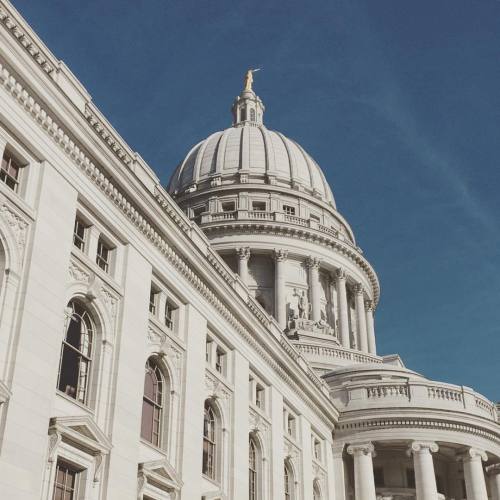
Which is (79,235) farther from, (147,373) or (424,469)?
(424,469)

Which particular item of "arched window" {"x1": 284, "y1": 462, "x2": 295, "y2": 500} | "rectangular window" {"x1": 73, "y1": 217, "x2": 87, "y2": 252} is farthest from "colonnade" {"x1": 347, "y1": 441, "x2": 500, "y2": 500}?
"rectangular window" {"x1": 73, "y1": 217, "x2": 87, "y2": 252}

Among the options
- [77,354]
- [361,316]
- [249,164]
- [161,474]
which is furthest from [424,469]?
[249,164]

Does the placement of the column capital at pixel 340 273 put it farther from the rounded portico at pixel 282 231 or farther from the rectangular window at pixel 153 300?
the rectangular window at pixel 153 300

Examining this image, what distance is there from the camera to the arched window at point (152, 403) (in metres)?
30.0

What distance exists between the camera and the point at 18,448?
70.5ft

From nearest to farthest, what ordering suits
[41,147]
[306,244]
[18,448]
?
[18,448] → [41,147] → [306,244]

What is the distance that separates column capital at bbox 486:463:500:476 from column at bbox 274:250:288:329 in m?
25.3

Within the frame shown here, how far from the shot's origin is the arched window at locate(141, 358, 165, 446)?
98.5 ft

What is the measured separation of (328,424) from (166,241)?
2239 centimetres

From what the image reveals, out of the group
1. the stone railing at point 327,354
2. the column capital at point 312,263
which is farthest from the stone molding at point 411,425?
the column capital at point 312,263

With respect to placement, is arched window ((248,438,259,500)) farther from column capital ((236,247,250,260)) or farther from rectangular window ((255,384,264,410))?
column capital ((236,247,250,260))

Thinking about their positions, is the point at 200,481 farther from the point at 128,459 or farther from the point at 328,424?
the point at 328,424

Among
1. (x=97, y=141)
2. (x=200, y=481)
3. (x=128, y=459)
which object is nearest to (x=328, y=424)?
(x=200, y=481)

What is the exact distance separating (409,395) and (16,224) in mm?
33096
